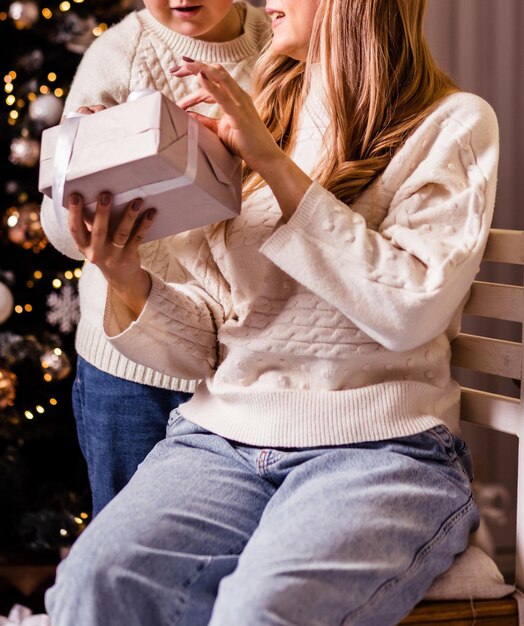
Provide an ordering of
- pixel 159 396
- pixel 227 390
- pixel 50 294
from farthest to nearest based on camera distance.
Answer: pixel 50 294
pixel 159 396
pixel 227 390

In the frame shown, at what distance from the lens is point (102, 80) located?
4.72 feet

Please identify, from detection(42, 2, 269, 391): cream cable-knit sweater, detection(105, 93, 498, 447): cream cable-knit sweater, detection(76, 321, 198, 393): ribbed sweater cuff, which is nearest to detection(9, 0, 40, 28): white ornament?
detection(42, 2, 269, 391): cream cable-knit sweater

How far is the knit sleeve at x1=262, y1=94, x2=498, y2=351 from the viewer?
1.02 meters

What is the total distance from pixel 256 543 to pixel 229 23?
921 millimetres

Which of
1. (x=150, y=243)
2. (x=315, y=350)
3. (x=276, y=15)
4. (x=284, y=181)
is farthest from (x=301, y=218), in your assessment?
(x=150, y=243)

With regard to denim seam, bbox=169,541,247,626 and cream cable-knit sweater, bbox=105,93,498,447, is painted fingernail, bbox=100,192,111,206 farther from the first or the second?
denim seam, bbox=169,541,247,626

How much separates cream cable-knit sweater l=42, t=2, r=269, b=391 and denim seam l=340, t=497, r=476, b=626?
1.76 feet

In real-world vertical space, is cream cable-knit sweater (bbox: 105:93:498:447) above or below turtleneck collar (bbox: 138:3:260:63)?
below

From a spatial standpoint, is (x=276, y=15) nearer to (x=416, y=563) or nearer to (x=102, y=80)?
(x=102, y=80)

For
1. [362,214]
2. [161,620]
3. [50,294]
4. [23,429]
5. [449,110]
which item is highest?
[449,110]

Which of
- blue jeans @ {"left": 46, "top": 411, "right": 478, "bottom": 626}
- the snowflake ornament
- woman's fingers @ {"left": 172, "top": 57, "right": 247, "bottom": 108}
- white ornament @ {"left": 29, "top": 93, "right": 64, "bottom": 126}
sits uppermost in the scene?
woman's fingers @ {"left": 172, "top": 57, "right": 247, "bottom": 108}

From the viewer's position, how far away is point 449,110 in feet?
3.72

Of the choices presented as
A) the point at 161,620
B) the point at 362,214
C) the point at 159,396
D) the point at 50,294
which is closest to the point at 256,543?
the point at 161,620

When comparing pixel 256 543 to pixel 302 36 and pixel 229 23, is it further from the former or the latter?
pixel 229 23
